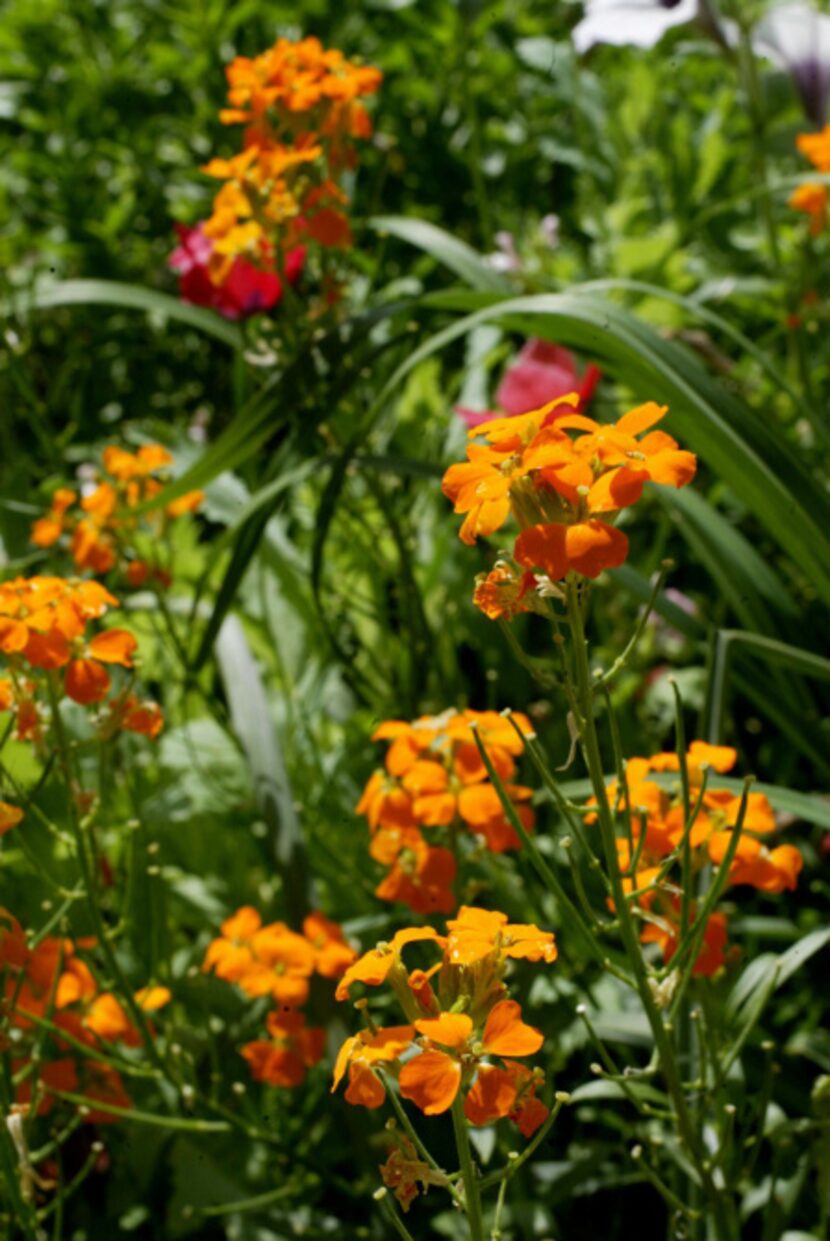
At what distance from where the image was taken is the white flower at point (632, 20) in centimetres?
181

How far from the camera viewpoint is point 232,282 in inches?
62.3

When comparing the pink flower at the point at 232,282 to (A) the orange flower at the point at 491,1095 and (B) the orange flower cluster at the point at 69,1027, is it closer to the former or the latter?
(B) the orange flower cluster at the point at 69,1027

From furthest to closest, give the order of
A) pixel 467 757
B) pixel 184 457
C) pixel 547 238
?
pixel 547 238 < pixel 184 457 < pixel 467 757

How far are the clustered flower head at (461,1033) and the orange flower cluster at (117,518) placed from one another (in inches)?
31.7

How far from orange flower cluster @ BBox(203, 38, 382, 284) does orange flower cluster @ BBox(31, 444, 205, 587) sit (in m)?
0.23

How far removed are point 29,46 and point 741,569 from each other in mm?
2165

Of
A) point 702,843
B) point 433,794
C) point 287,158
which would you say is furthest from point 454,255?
point 702,843

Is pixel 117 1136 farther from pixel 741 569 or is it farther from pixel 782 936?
pixel 741 569

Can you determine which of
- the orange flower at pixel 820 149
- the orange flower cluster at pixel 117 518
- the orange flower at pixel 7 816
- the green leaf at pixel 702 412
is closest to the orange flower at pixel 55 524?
the orange flower cluster at pixel 117 518

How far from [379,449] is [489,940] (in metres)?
1.17

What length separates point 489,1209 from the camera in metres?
1.21

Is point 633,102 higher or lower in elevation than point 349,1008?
higher

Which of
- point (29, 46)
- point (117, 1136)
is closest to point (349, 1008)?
point (117, 1136)

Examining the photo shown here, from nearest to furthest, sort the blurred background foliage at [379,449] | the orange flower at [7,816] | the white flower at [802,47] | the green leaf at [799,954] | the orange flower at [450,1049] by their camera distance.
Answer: the orange flower at [450,1049] → the orange flower at [7,816] → the green leaf at [799,954] → the blurred background foliage at [379,449] → the white flower at [802,47]
